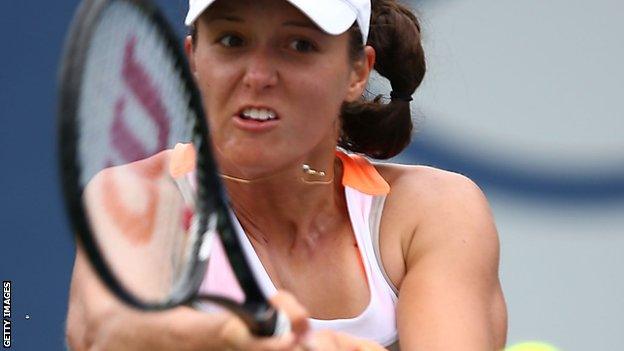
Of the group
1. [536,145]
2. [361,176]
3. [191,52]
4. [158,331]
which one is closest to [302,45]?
[191,52]

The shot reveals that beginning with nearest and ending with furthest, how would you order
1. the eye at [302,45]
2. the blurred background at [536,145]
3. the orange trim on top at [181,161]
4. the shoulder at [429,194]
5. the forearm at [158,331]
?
the forearm at [158,331]
the orange trim on top at [181,161]
the eye at [302,45]
the shoulder at [429,194]
the blurred background at [536,145]

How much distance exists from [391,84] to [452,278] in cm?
38

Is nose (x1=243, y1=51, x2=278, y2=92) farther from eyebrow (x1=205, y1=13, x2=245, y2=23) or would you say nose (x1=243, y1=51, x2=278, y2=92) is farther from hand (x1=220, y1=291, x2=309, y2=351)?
hand (x1=220, y1=291, x2=309, y2=351)

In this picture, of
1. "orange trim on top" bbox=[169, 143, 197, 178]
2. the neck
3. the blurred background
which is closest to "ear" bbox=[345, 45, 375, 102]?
the neck

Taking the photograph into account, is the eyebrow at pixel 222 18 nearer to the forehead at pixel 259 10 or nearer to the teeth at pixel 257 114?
the forehead at pixel 259 10

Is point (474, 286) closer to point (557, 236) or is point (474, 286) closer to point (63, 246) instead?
point (557, 236)

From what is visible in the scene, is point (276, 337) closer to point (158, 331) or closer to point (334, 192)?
point (158, 331)

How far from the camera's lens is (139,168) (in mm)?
1649

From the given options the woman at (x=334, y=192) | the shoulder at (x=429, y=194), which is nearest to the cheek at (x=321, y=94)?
the woman at (x=334, y=192)

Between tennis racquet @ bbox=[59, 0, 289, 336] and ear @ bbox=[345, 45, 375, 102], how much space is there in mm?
461

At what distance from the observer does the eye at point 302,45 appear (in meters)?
1.86

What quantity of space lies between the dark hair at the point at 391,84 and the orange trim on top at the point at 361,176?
0.19 ft

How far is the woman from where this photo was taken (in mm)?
1833

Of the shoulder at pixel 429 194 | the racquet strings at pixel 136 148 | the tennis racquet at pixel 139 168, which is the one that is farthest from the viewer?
the shoulder at pixel 429 194
